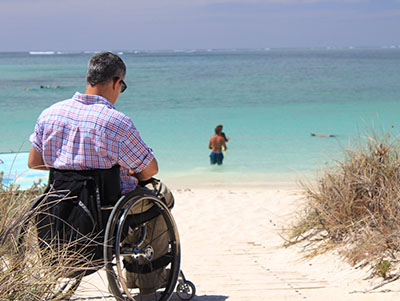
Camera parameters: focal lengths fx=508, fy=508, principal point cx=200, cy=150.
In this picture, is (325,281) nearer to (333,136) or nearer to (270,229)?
(270,229)

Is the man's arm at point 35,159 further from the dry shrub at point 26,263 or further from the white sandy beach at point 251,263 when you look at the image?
the white sandy beach at point 251,263

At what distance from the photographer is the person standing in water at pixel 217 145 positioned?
10852 millimetres

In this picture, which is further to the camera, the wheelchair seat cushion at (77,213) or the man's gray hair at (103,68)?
the man's gray hair at (103,68)

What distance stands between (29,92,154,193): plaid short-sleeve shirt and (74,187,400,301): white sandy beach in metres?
0.58

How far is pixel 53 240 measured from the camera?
7.93ft

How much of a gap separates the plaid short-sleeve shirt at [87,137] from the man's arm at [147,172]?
→ 59 millimetres

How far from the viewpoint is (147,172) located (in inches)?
104

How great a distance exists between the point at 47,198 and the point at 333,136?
1386 centimetres

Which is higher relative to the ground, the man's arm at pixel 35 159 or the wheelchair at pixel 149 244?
the man's arm at pixel 35 159

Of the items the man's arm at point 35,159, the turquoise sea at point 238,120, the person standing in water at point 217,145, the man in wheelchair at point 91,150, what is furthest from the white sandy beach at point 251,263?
the person standing in water at point 217,145

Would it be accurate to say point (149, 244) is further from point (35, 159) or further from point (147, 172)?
point (35, 159)

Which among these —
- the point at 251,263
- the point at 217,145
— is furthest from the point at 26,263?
the point at 217,145

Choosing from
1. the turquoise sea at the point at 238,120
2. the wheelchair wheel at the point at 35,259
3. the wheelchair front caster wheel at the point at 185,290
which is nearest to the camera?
the wheelchair wheel at the point at 35,259

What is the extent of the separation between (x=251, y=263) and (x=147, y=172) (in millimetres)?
1849
